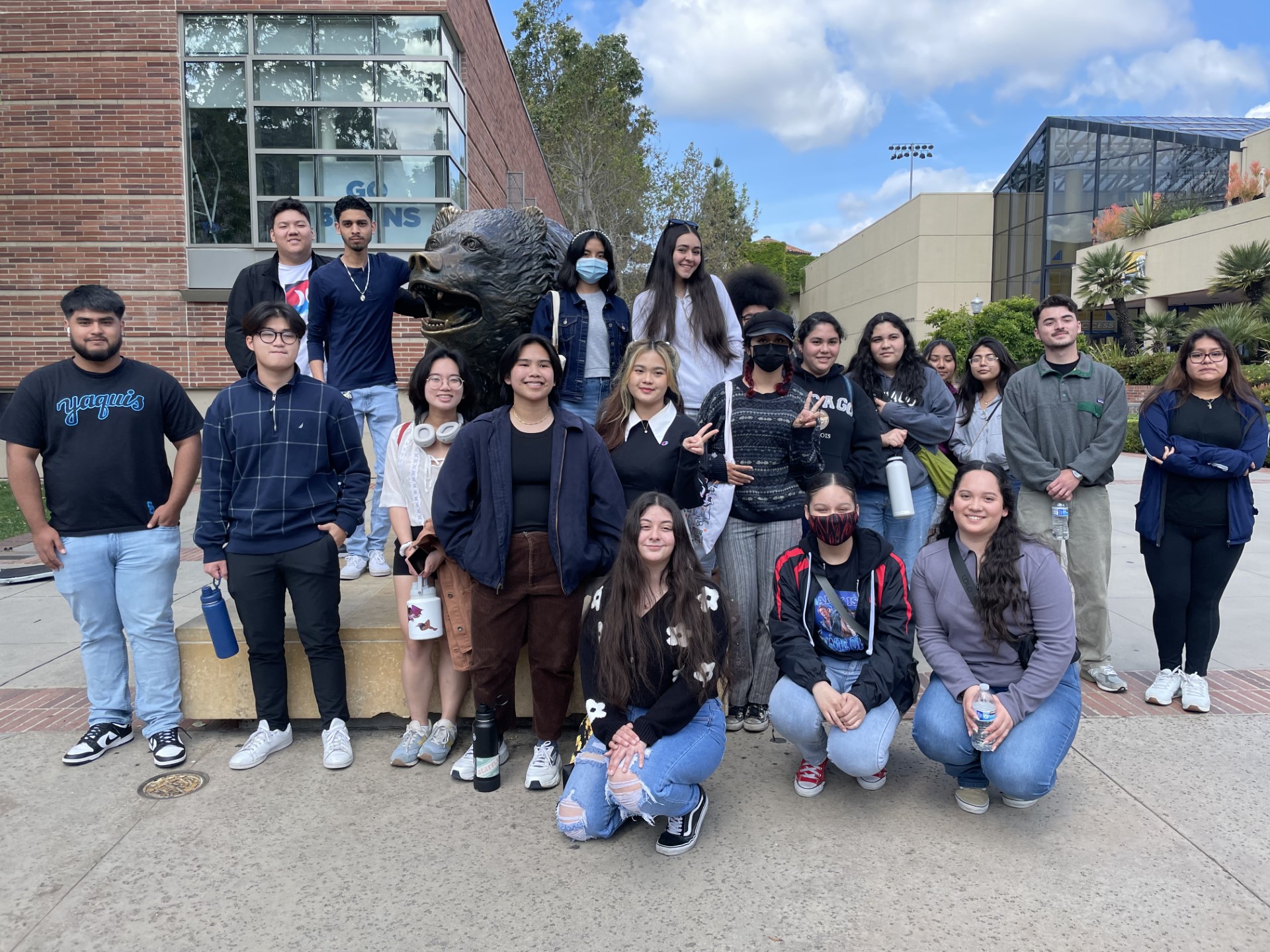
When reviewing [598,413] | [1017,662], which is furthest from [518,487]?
[1017,662]

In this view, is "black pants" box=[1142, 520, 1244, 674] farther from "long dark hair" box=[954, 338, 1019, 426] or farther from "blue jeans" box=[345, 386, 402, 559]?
"blue jeans" box=[345, 386, 402, 559]

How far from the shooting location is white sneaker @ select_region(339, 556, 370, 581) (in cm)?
464

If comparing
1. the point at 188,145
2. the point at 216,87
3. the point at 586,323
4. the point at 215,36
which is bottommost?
the point at 586,323

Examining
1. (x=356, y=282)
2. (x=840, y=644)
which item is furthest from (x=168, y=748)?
(x=840, y=644)

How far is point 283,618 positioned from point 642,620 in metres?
1.57

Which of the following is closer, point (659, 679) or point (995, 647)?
point (659, 679)

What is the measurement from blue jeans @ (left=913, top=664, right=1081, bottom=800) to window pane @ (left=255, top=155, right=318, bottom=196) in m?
11.1

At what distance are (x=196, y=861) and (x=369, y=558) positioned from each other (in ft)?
7.17

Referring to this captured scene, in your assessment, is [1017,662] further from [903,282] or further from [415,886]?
[903,282]

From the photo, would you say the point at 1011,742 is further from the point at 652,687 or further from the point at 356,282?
the point at 356,282

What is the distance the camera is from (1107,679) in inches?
168

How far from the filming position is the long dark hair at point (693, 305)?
4.04 m

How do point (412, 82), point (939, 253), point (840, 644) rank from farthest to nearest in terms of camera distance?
point (939, 253) < point (412, 82) < point (840, 644)

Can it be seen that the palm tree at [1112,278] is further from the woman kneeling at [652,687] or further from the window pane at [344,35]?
the woman kneeling at [652,687]
